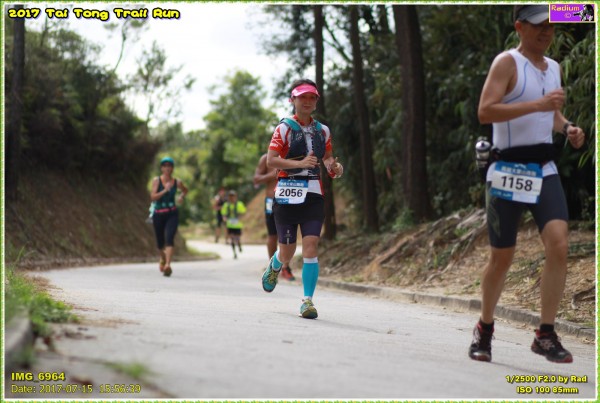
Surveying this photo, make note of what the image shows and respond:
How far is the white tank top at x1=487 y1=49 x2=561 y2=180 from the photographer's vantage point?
6.27 meters

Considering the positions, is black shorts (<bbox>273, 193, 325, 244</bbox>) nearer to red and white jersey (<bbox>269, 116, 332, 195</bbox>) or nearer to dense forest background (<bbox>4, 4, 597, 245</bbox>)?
red and white jersey (<bbox>269, 116, 332, 195</bbox>)

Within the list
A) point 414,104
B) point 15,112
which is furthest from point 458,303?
point 15,112

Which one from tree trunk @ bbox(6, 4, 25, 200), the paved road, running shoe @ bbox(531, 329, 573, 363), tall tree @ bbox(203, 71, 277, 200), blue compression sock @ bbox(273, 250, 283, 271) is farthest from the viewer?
tall tree @ bbox(203, 71, 277, 200)

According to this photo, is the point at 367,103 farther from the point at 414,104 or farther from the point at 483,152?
the point at 483,152

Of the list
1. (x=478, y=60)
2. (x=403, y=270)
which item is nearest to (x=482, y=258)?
(x=403, y=270)

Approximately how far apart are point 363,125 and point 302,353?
20.4 meters

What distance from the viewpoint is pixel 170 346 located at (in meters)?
5.46

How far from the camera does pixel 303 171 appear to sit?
8773 mm

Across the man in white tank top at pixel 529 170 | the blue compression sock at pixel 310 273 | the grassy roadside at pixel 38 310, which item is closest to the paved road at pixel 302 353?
the grassy roadside at pixel 38 310

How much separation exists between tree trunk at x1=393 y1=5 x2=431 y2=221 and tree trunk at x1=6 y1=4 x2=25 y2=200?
8.26m

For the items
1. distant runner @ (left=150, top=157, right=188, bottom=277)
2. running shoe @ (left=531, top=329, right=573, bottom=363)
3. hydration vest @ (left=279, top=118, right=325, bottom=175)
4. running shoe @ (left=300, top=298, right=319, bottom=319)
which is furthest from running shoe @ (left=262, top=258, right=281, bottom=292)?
distant runner @ (left=150, top=157, right=188, bottom=277)

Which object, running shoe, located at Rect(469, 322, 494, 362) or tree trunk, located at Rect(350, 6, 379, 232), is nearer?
running shoe, located at Rect(469, 322, 494, 362)

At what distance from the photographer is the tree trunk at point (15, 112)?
68.2ft

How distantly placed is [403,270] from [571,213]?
3104 mm
